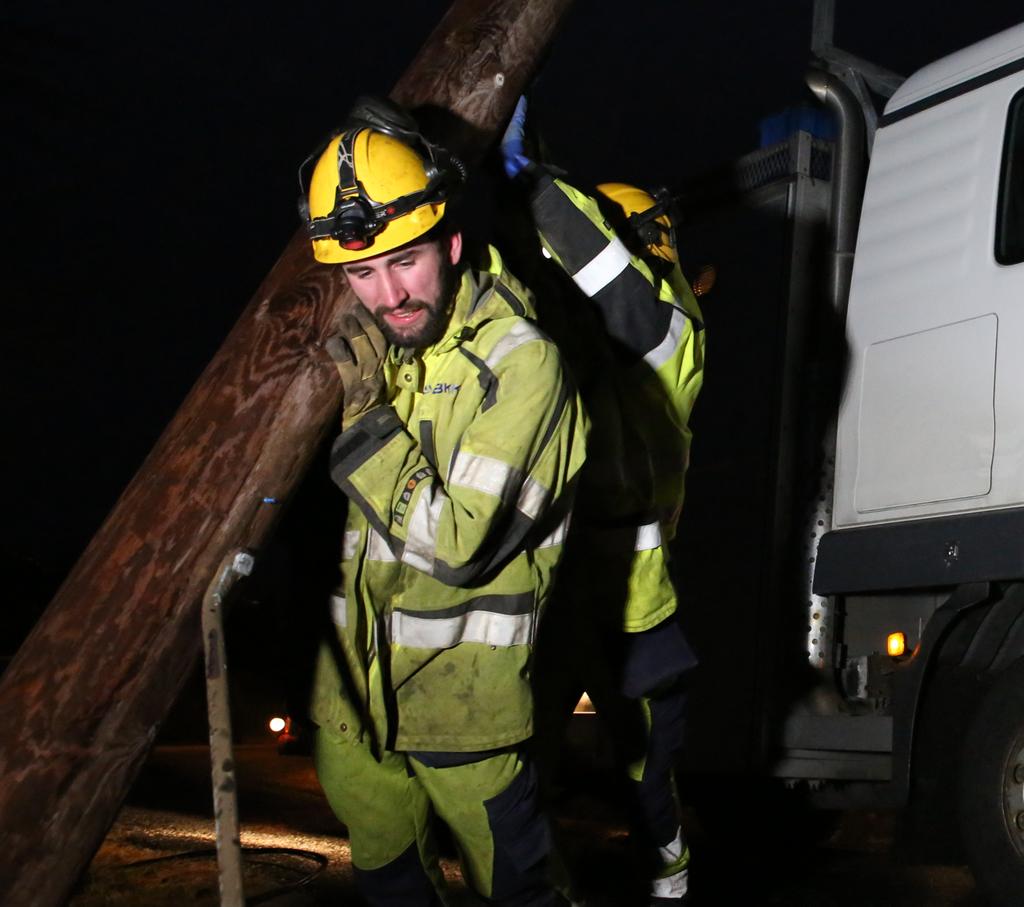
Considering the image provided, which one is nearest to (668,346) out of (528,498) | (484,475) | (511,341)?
(511,341)

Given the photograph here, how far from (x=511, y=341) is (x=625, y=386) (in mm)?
818

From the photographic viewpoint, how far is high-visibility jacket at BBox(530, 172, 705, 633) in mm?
3535

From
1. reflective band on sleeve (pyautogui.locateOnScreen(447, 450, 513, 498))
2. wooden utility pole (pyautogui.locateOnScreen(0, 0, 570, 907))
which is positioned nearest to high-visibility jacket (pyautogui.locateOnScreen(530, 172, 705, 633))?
wooden utility pole (pyautogui.locateOnScreen(0, 0, 570, 907))

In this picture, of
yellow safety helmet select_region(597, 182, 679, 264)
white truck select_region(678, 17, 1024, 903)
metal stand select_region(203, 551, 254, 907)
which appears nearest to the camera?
metal stand select_region(203, 551, 254, 907)

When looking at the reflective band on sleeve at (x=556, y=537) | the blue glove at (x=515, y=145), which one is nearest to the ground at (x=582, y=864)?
the reflective band on sleeve at (x=556, y=537)

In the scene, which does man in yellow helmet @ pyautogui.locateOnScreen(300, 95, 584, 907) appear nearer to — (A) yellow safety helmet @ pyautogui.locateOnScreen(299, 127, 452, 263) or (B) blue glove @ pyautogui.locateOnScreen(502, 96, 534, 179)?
(A) yellow safety helmet @ pyautogui.locateOnScreen(299, 127, 452, 263)

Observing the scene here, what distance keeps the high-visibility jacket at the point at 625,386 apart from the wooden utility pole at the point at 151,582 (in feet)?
2.25

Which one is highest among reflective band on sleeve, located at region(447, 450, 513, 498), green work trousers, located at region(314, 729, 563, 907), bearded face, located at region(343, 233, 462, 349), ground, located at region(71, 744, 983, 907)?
bearded face, located at region(343, 233, 462, 349)

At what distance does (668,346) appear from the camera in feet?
12.2

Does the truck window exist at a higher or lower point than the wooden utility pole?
higher

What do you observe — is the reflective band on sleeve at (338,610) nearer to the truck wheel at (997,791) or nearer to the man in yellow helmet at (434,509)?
the man in yellow helmet at (434,509)

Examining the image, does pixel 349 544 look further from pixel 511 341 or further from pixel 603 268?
pixel 603 268

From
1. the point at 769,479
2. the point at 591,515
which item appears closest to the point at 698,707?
the point at 769,479

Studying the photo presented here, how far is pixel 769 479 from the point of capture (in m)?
5.05
